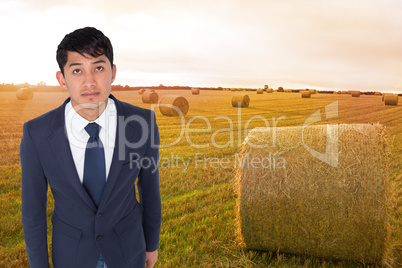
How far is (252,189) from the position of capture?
486 centimetres

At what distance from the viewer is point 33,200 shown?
7.54 feet

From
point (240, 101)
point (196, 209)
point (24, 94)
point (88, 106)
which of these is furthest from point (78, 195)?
point (24, 94)

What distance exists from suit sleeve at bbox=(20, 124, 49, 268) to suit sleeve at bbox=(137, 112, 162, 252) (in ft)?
2.50

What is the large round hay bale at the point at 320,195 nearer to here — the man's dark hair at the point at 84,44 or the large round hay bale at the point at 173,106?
the man's dark hair at the point at 84,44

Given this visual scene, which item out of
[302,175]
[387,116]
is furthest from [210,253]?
[387,116]

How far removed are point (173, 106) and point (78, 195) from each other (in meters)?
18.1

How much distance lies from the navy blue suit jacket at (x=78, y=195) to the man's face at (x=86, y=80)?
0.67 ft

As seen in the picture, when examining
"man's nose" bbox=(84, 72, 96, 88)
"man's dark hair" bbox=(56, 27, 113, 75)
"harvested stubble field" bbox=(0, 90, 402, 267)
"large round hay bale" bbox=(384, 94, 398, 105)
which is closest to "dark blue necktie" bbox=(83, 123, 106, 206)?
A: "man's nose" bbox=(84, 72, 96, 88)

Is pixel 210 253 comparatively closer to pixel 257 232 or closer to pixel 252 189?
pixel 257 232

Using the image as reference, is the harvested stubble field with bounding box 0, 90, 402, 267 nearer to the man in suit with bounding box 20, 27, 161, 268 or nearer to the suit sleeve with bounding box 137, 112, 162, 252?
the suit sleeve with bounding box 137, 112, 162, 252

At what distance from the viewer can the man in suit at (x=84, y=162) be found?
2.21 meters

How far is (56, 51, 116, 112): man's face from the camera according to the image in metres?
2.20

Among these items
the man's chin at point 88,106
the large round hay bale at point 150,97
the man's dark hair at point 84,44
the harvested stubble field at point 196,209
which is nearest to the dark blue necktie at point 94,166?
the man's chin at point 88,106

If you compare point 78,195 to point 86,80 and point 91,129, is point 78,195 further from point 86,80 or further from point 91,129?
point 86,80
